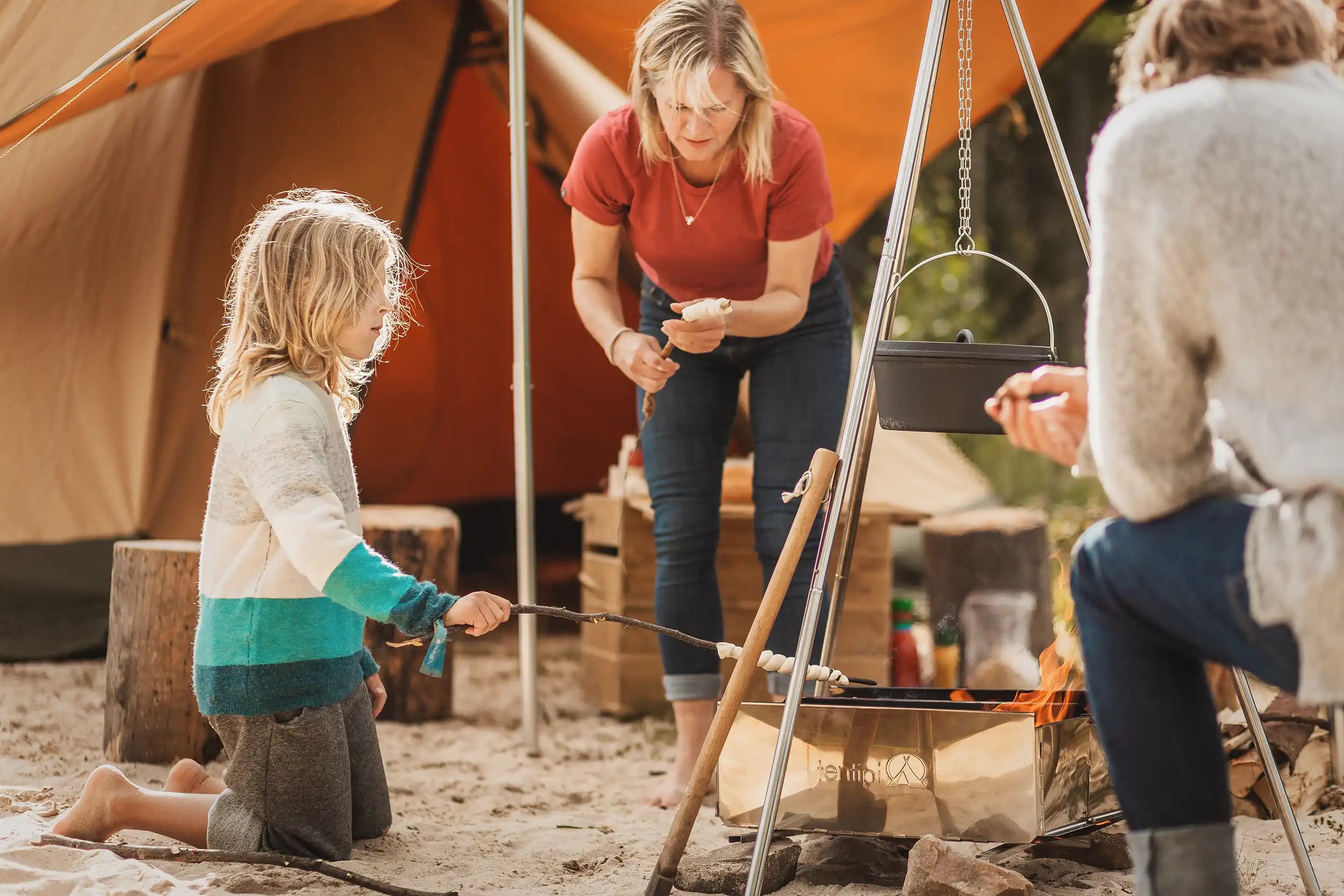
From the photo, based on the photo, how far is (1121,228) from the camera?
3.67ft

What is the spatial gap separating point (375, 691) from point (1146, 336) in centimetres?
138

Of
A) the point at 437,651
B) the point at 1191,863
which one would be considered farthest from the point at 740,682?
the point at 1191,863

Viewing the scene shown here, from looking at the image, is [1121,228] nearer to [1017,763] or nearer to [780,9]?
[1017,763]

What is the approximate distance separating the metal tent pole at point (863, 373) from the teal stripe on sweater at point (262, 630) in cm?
63

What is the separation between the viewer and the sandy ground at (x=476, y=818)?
70.0 inches

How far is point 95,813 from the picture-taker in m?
1.88

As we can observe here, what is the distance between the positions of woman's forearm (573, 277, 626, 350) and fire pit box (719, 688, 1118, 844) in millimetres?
683

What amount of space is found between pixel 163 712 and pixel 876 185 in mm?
2271

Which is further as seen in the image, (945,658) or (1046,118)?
(945,658)

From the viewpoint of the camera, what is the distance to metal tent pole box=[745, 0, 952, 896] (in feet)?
5.43

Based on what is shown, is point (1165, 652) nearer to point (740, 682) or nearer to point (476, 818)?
point (740, 682)

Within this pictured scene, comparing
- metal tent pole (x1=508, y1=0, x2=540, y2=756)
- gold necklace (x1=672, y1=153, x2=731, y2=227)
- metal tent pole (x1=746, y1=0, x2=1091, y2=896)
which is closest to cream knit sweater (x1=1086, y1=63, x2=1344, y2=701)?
metal tent pole (x1=746, y1=0, x2=1091, y2=896)

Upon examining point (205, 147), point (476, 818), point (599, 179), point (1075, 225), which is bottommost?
point (476, 818)

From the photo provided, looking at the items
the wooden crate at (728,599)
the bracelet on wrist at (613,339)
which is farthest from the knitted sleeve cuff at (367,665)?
the wooden crate at (728,599)
